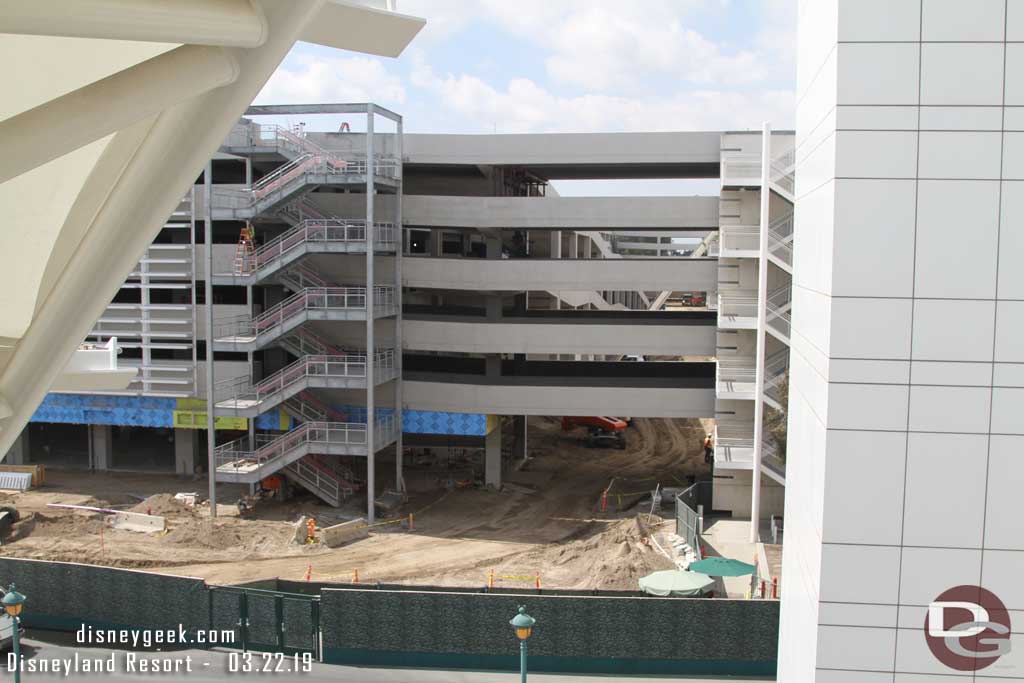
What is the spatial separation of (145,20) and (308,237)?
102 ft

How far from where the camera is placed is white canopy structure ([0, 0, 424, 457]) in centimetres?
343

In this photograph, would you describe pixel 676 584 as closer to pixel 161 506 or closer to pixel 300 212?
pixel 300 212

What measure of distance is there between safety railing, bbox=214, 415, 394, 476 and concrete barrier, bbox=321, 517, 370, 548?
3154 millimetres

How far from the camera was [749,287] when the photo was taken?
33688 millimetres

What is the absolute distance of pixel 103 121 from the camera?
3.66m

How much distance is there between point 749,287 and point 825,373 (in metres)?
24.5

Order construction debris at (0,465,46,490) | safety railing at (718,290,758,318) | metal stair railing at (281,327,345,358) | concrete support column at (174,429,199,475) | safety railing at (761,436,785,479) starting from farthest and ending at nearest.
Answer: concrete support column at (174,429,199,475) → construction debris at (0,465,46,490) → metal stair railing at (281,327,345,358) → safety railing at (718,290,758,318) → safety railing at (761,436,785,479)

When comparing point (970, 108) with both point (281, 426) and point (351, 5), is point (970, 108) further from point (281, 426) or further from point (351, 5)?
point (281, 426)

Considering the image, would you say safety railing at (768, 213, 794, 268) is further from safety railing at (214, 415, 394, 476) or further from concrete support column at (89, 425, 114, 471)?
concrete support column at (89, 425, 114, 471)

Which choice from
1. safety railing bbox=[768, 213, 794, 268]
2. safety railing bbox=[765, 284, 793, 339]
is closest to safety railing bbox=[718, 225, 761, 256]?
safety railing bbox=[768, 213, 794, 268]

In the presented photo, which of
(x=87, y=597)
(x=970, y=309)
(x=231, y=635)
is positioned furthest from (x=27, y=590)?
(x=970, y=309)

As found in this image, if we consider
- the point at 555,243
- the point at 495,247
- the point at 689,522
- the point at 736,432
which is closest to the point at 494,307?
the point at 495,247

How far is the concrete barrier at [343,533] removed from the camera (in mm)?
30594

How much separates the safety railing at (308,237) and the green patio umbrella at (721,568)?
16.5 meters
